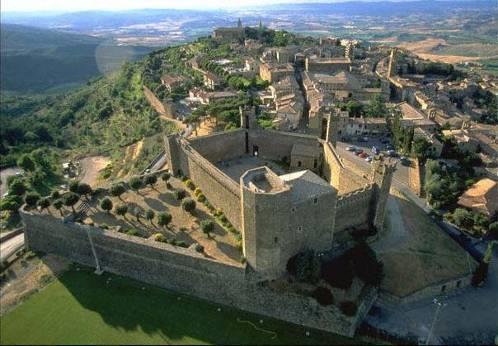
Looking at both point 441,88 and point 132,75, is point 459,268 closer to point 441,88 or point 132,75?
point 441,88

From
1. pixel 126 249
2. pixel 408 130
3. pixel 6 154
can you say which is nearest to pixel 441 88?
pixel 408 130

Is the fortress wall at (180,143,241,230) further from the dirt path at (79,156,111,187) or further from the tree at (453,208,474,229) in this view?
the tree at (453,208,474,229)

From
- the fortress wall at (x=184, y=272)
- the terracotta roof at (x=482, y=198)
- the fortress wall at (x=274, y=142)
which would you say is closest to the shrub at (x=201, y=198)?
the fortress wall at (x=184, y=272)

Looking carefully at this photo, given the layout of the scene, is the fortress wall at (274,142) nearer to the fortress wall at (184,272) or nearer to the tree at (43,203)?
the fortress wall at (184,272)

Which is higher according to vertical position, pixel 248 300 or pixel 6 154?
pixel 248 300

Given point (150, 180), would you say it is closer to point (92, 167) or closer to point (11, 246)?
point (11, 246)

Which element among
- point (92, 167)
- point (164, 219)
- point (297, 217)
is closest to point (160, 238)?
point (164, 219)
